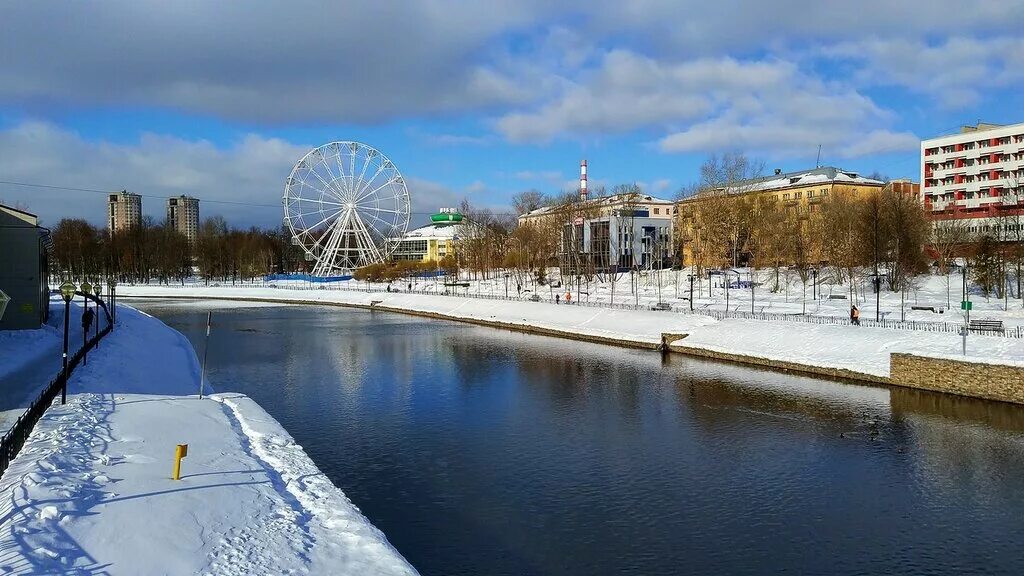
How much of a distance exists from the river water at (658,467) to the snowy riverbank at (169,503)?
1.76 meters

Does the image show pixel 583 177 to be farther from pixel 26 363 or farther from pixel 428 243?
pixel 26 363

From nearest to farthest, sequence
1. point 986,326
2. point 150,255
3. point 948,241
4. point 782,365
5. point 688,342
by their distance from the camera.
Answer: point 986,326, point 782,365, point 688,342, point 948,241, point 150,255

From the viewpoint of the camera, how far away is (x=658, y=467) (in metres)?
21.1

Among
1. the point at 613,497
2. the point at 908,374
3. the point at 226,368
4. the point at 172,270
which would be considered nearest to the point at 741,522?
the point at 613,497

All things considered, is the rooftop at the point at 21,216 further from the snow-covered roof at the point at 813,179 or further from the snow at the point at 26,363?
the snow-covered roof at the point at 813,179

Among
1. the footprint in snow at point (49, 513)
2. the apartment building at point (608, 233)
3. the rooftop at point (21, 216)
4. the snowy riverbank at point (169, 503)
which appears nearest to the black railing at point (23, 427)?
the snowy riverbank at point (169, 503)

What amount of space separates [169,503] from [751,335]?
35.2 m

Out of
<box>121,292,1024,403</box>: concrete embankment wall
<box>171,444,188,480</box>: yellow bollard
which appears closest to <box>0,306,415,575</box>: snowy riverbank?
<box>171,444,188,480</box>: yellow bollard

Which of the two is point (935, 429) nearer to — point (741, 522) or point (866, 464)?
point (866, 464)

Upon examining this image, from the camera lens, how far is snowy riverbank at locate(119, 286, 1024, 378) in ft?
113

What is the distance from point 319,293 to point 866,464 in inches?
3458

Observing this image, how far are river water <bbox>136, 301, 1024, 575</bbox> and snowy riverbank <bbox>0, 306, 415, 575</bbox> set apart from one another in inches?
69.3

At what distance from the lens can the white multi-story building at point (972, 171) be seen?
295ft

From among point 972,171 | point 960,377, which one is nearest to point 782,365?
point 960,377
